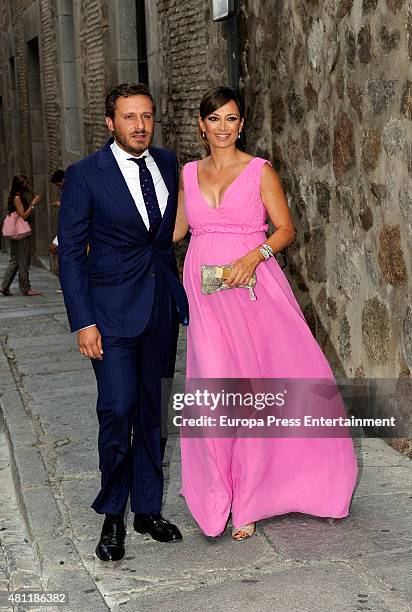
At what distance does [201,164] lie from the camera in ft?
15.2

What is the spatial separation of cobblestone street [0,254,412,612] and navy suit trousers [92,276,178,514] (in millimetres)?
241

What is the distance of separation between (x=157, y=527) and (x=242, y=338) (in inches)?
35.5

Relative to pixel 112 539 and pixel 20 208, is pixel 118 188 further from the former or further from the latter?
pixel 20 208

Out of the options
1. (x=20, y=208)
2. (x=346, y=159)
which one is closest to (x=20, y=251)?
(x=20, y=208)

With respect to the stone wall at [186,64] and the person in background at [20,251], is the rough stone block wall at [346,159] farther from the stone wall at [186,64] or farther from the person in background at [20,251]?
the person in background at [20,251]

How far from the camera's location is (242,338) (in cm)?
453

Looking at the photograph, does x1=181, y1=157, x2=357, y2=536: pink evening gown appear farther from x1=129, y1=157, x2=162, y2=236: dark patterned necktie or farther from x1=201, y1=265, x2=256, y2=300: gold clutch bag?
x1=129, y1=157, x2=162, y2=236: dark patterned necktie

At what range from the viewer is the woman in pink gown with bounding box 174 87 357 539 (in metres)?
4.45

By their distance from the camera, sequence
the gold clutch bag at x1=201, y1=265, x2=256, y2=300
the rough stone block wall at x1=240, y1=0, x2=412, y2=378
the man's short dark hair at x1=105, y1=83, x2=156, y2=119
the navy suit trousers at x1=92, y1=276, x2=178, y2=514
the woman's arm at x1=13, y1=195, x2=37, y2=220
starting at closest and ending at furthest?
the man's short dark hair at x1=105, y1=83, x2=156, y2=119 → the navy suit trousers at x1=92, y1=276, x2=178, y2=514 → the gold clutch bag at x1=201, y1=265, x2=256, y2=300 → the rough stone block wall at x1=240, y1=0, x2=412, y2=378 → the woman's arm at x1=13, y1=195, x2=37, y2=220

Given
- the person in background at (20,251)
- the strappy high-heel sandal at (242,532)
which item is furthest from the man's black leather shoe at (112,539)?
the person in background at (20,251)

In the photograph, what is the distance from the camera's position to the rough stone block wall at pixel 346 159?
209 inches

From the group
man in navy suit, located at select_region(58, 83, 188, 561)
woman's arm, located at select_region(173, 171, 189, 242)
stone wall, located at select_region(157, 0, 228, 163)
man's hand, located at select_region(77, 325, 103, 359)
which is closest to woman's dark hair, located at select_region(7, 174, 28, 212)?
stone wall, located at select_region(157, 0, 228, 163)

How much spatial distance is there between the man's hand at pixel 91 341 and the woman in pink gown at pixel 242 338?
0.47 meters

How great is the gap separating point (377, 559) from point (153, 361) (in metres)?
1.21
